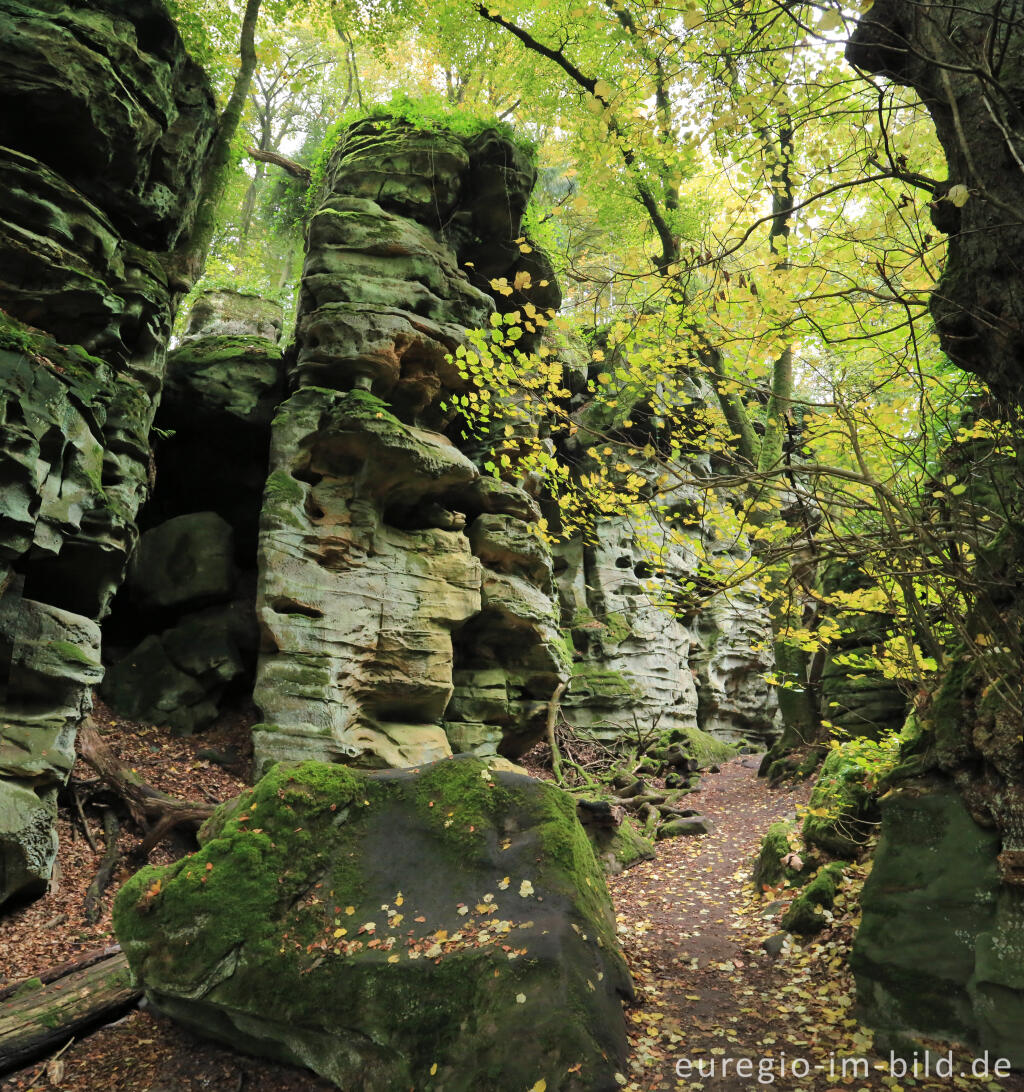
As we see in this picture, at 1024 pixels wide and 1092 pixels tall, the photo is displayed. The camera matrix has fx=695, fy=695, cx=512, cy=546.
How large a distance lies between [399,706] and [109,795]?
4809 mm

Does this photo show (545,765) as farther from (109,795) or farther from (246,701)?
(109,795)

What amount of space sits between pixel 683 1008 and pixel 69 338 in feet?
35.5

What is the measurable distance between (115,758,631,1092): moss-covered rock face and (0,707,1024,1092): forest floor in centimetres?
28

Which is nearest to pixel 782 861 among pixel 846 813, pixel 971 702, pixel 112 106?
pixel 846 813

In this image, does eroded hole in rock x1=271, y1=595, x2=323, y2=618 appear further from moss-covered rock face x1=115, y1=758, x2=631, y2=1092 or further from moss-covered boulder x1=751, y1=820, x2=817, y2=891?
moss-covered boulder x1=751, y1=820, x2=817, y2=891

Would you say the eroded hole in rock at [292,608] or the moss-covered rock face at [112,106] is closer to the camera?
the moss-covered rock face at [112,106]

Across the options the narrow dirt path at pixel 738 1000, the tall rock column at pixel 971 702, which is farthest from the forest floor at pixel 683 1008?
the tall rock column at pixel 971 702

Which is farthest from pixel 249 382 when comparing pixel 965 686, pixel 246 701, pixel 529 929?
pixel 965 686

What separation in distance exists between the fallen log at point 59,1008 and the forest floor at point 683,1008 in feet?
0.33

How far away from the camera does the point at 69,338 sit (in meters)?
9.71

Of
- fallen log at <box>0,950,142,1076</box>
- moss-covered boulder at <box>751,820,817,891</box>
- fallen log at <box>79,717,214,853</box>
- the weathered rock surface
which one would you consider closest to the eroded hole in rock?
fallen log at <box>79,717,214,853</box>

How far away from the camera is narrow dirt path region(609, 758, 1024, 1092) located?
14.3ft

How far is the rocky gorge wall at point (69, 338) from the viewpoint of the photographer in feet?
25.6

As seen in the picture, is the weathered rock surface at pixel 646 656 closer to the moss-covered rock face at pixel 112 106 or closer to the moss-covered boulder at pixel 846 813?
the moss-covered boulder at pixel 846 813
